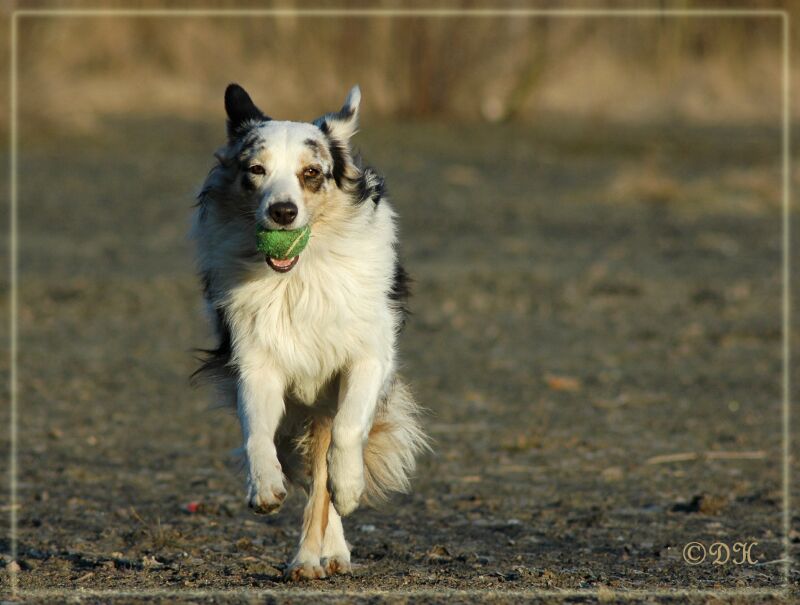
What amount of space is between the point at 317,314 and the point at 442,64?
1941cm

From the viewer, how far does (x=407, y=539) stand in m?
6.35

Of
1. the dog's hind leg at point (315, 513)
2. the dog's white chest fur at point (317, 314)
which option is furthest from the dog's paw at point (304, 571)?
the dog's white chest fur at point (317, 314)

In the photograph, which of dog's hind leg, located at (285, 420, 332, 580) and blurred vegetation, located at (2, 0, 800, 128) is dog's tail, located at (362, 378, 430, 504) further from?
blurred vegetation, located at (2, 0, 800, 128)

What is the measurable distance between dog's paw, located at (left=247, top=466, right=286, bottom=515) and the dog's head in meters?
0.83

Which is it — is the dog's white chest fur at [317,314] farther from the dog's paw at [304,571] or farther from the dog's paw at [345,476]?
the dog's paw at [304,571]

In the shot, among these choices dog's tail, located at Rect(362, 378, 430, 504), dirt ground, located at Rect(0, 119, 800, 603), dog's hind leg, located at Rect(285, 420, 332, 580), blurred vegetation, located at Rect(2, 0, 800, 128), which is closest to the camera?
dog's hind leg, located at Rect(285, 420, 332, 580)

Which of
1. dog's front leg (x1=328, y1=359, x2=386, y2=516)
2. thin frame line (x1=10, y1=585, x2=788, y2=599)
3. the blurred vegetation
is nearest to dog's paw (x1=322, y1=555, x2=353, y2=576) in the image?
dog's front leg (x1=328, y1=359, x2=386, y2=516)

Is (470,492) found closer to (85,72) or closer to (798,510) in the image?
(798,510)

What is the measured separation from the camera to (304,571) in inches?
216

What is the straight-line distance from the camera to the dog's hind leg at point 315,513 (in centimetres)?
550

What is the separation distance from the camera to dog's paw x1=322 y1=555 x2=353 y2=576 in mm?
5633

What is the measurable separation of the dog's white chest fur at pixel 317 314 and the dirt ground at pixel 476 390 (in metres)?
0.83

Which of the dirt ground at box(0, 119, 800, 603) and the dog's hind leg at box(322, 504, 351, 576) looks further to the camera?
the dirt ground at box(0, 119, 800, 603)

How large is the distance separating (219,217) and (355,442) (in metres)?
1.08
